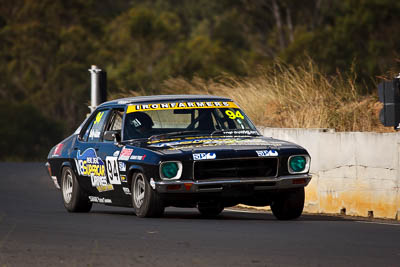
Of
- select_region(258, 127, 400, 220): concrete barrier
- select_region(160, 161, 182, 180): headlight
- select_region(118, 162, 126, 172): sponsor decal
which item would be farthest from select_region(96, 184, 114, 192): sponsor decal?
select_region(258, 127, 400, 220): concrete barrier

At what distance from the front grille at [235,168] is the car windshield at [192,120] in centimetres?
109

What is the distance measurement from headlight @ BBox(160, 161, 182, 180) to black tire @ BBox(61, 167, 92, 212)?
2544 mm

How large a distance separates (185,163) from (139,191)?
2.84 feet

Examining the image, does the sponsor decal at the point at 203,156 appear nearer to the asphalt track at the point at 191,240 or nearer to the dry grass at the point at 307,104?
the asphalt track at the point at 191,240

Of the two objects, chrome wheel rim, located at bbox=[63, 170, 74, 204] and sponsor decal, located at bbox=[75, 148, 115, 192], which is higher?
sponsor decal, located at bbox=[75, 148, 115, 192]

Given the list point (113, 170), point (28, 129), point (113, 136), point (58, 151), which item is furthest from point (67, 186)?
point (28, 129)

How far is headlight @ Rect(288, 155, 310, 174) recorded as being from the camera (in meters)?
12.1

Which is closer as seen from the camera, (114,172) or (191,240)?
(191,240)

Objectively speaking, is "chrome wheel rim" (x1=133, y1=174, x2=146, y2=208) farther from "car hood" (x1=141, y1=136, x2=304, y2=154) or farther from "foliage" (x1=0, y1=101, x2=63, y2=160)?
"foliage" (x1=0, y1=101, x2=63, y2=160)

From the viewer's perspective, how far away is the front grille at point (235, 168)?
38.9ft

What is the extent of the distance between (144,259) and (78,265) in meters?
0.59

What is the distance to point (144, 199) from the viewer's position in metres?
12.2

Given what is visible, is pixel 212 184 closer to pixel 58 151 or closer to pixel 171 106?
pixel 171 106

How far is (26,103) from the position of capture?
5184 cm
